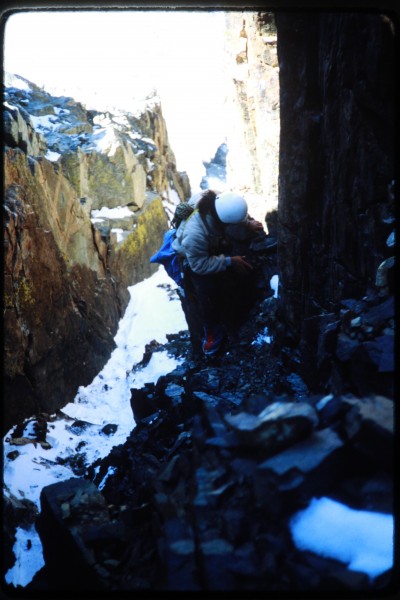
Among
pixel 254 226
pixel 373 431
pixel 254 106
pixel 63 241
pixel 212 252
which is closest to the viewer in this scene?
pixel 373 431

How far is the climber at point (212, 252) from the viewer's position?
5.51m

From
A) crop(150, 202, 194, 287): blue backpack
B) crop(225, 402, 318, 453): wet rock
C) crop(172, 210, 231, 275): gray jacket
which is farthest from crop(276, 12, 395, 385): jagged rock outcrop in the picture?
crop(150, 202, 194, 287): blue backpack

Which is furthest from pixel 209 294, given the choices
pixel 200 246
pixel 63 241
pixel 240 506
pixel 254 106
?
pixel 254 106

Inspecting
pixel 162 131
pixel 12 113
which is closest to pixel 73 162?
pixel 12 113

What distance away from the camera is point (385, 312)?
2.74 meters

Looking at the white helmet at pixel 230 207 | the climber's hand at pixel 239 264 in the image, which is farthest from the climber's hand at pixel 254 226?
the white helmet at pixel 230 207

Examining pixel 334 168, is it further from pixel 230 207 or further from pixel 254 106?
pixel 254 106

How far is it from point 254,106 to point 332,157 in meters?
6.14

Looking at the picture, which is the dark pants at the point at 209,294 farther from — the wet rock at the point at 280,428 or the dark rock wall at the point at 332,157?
the wet rock at the point at 280,428

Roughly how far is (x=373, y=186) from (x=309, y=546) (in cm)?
253

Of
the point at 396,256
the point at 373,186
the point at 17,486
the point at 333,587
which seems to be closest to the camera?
the point at 333,587

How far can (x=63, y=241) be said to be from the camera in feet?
26.7

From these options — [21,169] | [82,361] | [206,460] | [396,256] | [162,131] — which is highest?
[162,131]

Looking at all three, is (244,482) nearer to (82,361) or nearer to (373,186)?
(373,186)
